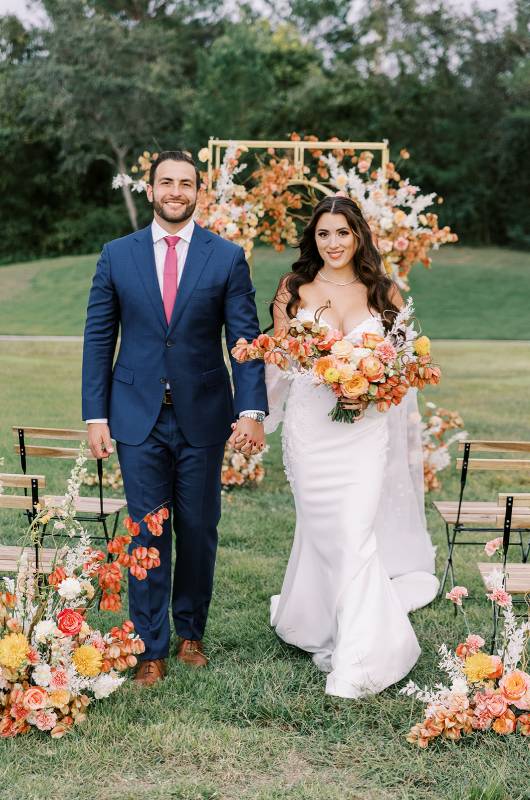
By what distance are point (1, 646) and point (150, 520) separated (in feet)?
2.33

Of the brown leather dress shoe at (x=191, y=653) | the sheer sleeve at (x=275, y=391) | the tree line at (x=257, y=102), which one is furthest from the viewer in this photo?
the tree line at (x=257, y=102)

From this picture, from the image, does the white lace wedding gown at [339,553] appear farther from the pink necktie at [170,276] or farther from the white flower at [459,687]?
the pink necktie at [170,276]

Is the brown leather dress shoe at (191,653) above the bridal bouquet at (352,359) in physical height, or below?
below

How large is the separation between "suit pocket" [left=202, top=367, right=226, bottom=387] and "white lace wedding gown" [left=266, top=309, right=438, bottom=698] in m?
0.34

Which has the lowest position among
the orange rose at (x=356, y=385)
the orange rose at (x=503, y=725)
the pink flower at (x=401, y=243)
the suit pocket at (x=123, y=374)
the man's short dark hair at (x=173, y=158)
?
the orange rose at (x=503, y=725)

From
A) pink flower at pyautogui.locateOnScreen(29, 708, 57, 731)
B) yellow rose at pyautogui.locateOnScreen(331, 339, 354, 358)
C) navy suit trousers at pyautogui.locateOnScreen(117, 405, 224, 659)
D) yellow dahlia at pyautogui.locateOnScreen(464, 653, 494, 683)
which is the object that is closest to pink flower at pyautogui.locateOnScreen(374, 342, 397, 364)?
yellow rose at pyautogui.locateOnScreen(331, 339, 354, 358)

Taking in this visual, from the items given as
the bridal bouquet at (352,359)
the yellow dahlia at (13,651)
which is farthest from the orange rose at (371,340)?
the yellow dahlia at (13,651)

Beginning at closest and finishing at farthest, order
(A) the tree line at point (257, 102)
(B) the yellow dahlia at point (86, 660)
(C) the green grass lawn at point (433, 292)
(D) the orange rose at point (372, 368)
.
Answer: (B) the yellow dahlia at point (86, 660) → (D) the orange rose at point (372, 368) → (C) the green grass lawn at point (433, 292) → (A) the tree line at point (257, 102)

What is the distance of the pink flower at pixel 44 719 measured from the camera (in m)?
3.42

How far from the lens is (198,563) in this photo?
4051 mm

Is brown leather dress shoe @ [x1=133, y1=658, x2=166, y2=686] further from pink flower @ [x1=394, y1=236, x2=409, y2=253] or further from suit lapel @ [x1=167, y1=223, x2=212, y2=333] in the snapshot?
pink flower @ [x1=394, y1=236, x2=409, y2=253]

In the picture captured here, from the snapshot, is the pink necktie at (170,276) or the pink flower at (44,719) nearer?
the pink flower at (44,719)

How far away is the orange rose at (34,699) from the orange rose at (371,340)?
1.86 metres

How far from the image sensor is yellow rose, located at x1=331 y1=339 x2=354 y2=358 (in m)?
3.81
